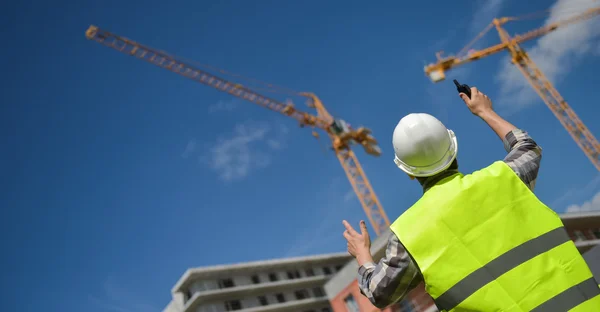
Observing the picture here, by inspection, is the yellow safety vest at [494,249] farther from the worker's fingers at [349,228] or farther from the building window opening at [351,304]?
the building window opening at [351,304]

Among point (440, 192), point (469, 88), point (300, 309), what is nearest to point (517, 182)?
point (440, 192)

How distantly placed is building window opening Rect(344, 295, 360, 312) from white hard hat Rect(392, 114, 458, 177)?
40.1 metres

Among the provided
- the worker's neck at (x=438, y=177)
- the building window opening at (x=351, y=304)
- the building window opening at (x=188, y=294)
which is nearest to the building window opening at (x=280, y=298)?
the building window opening at (x=188, y=294)

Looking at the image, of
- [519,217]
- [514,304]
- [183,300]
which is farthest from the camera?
[183,300]

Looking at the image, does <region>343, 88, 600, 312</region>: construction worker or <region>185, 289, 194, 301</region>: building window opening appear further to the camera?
<region>185, 289, 194, 301</region>: building window opening

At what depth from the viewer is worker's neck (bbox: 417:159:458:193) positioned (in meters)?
2.19

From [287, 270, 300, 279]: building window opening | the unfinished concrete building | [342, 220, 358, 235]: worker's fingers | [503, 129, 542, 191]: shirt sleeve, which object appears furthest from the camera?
[287, 270, 300, 279]: building window opening

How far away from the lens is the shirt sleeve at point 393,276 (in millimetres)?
2010

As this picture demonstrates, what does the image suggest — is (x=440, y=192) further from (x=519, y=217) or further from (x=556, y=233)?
(x=556, y=233)

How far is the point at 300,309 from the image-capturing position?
2000 inches

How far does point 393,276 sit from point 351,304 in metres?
40.7

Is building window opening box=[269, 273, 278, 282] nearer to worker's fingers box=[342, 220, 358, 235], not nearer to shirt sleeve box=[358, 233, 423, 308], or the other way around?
worker's fingers box=[342, 220, 358, 235]

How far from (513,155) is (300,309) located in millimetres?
50544

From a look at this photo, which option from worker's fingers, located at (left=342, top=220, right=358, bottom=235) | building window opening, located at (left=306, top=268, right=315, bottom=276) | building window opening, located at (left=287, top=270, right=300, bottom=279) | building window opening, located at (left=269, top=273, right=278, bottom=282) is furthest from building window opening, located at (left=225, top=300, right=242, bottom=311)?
worker's fingers, located at (left=342, top=220, right=358, bottom=235)
